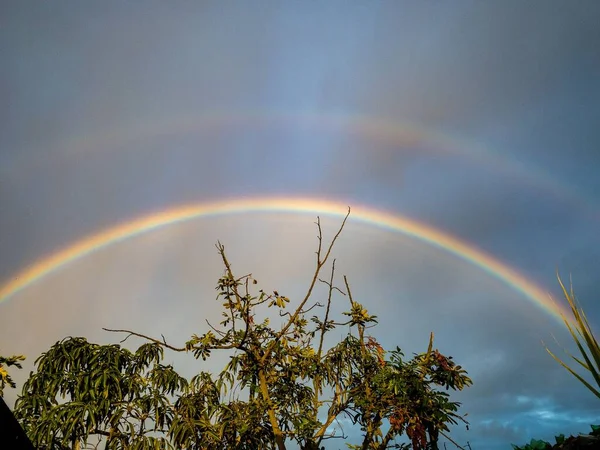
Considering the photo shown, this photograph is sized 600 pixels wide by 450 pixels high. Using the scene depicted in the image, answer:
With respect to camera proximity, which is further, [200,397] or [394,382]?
[200,397]

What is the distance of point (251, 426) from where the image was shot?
23.2 feet

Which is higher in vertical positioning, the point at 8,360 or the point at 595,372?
the point at 8,360

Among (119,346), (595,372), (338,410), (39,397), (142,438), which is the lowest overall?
(595,372)

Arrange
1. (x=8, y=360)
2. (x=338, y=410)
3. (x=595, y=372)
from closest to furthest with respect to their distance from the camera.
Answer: (x=595, y=372) → (x=8, y=360) → (x=338, y=410)

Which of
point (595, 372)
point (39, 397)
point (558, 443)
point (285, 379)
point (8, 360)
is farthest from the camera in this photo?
point (285, 379)

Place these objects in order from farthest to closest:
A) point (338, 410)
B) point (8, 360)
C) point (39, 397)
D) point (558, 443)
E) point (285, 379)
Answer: point (285, 379)
point (338, 410)
point (39, 397)
point (8, 360)
point (558, 443)

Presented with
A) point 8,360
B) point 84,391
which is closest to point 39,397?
point 84,391

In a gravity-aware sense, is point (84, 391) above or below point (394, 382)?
below

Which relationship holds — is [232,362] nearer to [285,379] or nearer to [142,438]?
[285,379]

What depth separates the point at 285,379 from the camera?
8.32 m

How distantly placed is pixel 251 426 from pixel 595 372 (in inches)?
249

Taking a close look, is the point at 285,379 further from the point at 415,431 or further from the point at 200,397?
the point at 415,431

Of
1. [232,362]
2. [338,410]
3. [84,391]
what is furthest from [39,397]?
[338,410]

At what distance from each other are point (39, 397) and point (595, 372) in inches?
298
